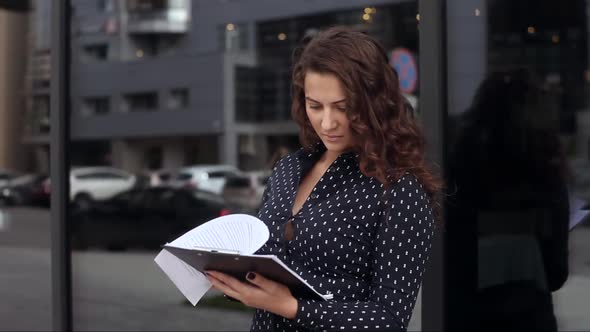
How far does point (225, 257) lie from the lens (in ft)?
4.78

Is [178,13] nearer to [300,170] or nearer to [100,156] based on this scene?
[100,156]

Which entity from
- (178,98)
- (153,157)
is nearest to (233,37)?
(178,98)

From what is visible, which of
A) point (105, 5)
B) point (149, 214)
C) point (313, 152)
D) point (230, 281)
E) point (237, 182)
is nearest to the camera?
point (230, 281)

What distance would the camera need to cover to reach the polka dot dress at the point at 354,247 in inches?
60.1

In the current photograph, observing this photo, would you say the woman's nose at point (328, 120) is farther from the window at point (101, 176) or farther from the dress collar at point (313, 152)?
the window at point (101, 176)

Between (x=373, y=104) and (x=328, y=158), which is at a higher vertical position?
(x=373, y=104)

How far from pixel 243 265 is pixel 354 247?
246mm

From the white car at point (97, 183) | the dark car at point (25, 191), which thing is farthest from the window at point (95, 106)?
the dark car at point (25, 191)

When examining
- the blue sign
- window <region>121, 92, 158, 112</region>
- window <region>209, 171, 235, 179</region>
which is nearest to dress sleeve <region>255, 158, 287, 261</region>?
the blue sign

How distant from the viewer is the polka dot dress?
1526 mm

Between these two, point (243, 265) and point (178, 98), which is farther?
point (178, 98)

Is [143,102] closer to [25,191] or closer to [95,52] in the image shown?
[95,52]

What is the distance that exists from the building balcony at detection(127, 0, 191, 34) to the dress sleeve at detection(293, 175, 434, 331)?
11.4ft

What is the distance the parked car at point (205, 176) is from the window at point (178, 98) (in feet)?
1.33
